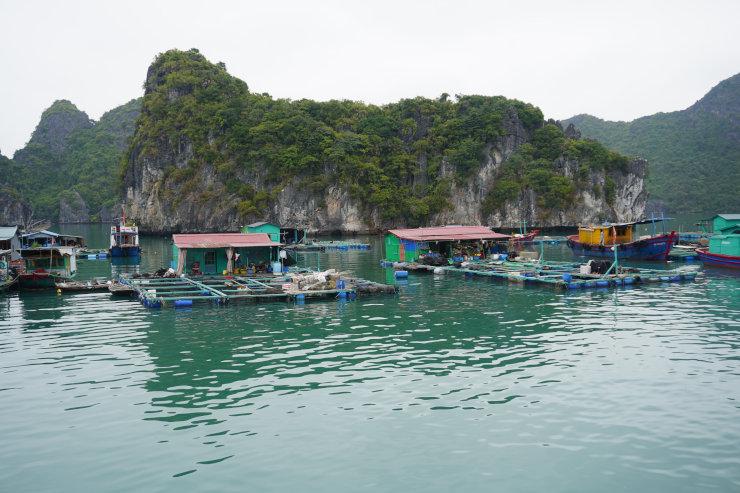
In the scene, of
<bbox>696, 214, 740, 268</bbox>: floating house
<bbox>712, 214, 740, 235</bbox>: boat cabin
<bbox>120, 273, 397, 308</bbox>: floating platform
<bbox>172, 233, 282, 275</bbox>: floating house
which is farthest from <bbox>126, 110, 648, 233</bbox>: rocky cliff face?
<bbox>120, 273, 397, 308</bbox>: floating platform

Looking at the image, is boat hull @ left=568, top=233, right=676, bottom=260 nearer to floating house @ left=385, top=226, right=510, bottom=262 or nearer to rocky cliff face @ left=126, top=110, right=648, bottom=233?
floating house @ left=385, top=226, right=510, bottom=262

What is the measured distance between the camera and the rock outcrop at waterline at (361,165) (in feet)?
324

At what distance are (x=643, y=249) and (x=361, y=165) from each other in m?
58.6

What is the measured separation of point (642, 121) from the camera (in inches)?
6649

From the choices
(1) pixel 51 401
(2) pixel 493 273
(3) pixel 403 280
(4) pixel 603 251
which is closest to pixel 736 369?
(1) pixel 51 401

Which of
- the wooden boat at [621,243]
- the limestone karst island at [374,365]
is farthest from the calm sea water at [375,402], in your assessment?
the wooden boat at [621,243]

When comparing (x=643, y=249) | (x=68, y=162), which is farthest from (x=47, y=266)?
(x=68, y=162)

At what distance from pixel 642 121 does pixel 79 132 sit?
176598 millimetres

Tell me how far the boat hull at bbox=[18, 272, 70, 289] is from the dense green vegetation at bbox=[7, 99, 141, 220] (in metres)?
131

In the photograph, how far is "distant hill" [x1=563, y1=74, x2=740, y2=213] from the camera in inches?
5418

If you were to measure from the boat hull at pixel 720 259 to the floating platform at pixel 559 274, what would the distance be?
4.74 meters

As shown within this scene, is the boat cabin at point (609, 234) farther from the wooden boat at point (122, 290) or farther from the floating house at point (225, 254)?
the wooden boat at point (122, 290)

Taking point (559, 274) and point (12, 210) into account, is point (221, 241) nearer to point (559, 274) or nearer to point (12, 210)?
point (559, 274)

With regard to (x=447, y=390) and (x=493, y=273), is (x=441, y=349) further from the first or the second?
Answer: (x=493, y=273)
